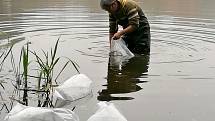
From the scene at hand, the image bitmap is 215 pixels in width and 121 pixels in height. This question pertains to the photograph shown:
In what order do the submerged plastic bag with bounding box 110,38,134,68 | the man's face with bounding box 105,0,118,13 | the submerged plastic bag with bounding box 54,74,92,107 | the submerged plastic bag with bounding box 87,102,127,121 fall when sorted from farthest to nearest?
the submerged plastic bag with bounding box 110,38,134,68 < the man's face with bounding box 105,0,118,13 < the submerged plastic bag with bounding box 54,74,92,107 < the submerged plastic bag with bounding box 87,102,127,121

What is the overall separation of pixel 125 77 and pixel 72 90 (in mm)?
1446

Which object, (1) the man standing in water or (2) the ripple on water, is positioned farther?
(2) the ripple on water

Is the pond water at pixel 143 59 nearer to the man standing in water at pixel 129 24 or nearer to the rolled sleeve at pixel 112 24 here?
the man standing in water at pixel 129 24

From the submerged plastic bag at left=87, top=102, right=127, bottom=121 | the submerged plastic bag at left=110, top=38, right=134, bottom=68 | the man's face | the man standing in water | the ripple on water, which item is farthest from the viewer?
the ripple on water

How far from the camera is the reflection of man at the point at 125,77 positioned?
5938mm

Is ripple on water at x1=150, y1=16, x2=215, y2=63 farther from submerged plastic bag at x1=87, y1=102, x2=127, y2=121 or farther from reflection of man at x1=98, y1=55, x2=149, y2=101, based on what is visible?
submerged plastic bag at x1=87, y1=102, x2=127, y2=121

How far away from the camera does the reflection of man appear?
234 inches

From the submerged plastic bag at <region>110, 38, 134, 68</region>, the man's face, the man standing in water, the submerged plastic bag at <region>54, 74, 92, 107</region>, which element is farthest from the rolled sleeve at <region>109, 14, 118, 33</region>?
the submerged plastic bag at <region>54, 74, 92, 107</region>

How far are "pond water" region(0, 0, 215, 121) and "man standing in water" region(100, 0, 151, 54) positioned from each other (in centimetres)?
32

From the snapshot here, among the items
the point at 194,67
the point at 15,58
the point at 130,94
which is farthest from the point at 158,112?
the point at 15,58

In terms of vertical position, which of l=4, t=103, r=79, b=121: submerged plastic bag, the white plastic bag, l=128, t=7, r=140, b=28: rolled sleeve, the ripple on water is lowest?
the ripple on water

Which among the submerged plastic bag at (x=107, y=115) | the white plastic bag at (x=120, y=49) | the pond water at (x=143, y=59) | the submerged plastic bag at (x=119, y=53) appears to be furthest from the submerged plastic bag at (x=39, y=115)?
the white plastic bag at (x=120, y=49)

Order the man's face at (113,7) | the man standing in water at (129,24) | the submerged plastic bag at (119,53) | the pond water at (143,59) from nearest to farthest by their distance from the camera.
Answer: the pond water at (143,59), the man's face at (113,7), the man standing in water at (129,24), the submerged plastic bag at (119,53)

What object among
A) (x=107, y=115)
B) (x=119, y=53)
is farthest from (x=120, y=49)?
(x=107, y=115)
